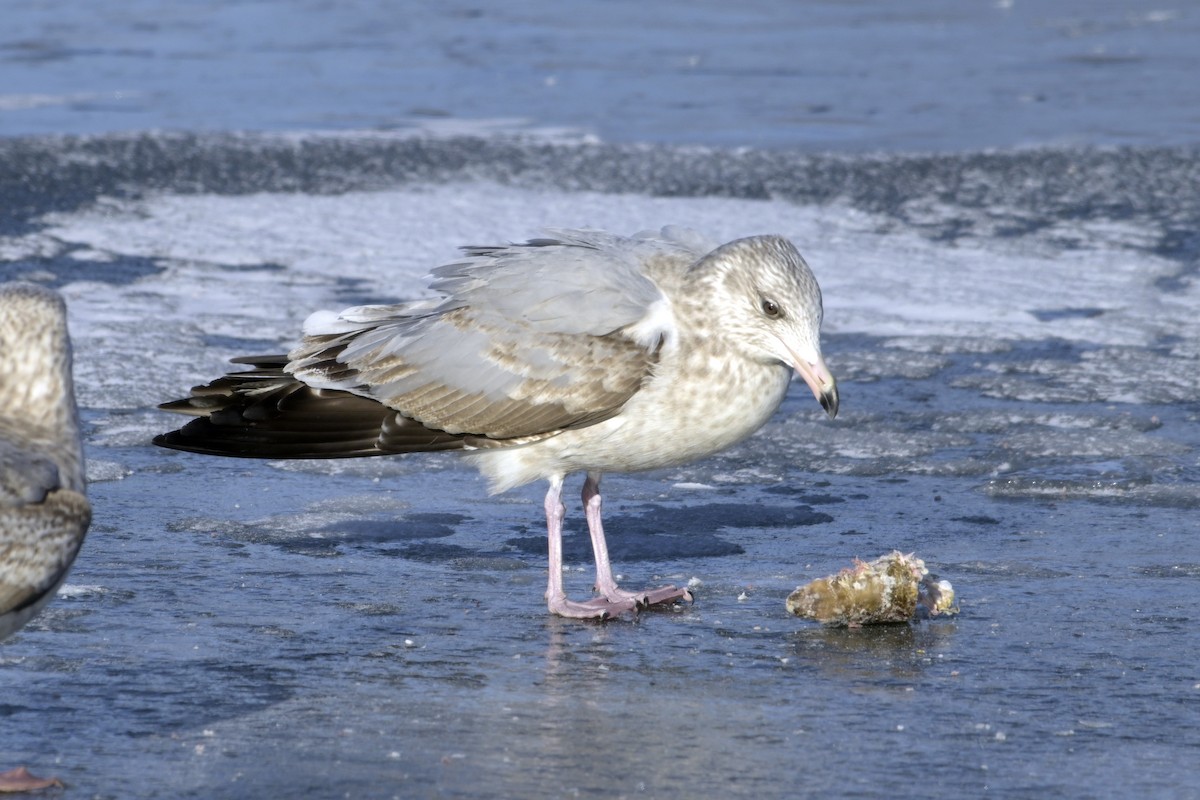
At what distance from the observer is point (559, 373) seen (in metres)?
5.29


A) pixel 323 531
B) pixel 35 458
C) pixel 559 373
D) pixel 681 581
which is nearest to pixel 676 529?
pixel 681 581

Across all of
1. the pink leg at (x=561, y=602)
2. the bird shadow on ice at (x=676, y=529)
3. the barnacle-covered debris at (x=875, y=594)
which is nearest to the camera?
the barnacle-covered debris at (x=875, y=594)

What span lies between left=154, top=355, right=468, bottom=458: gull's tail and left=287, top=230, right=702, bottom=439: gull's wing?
5cm

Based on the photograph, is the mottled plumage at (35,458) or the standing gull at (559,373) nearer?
the mottled plumage at (35,458)

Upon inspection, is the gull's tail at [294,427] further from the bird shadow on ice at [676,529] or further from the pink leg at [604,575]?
the bird shadow on ice at [676,529]

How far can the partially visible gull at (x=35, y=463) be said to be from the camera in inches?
144

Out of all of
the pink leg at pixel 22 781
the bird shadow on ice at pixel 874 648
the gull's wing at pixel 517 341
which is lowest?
the bird shadow on ice at pixel 874 648

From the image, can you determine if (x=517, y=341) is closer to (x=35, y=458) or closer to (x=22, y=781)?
(x=35, y=458)

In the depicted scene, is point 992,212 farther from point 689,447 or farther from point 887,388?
point 689,447

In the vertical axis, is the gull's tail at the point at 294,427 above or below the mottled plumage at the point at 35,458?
below

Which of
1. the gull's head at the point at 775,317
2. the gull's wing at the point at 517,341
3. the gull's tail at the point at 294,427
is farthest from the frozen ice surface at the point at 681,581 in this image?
the gull's head at the point at 775,317

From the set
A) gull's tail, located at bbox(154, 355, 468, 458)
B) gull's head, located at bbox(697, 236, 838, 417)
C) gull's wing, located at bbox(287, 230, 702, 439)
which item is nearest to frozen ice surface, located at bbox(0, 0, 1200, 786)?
gull's tail, located at bbox(154, 355, 468, 458)

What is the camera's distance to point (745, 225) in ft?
34.8

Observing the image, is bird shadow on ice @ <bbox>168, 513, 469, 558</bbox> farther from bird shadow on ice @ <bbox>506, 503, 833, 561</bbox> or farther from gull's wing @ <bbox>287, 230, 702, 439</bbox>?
gull's wing @ <bbox>287, 230, 702, 439</bbox>
